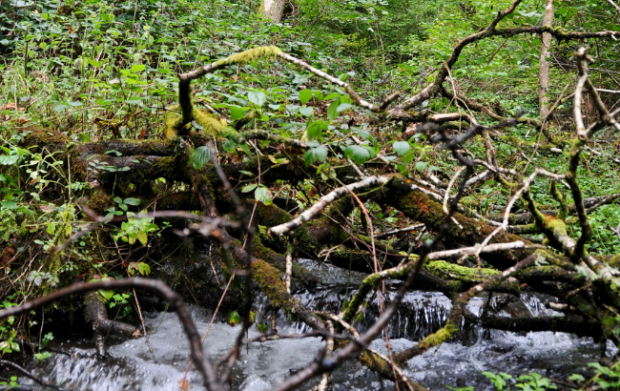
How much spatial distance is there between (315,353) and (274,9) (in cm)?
715

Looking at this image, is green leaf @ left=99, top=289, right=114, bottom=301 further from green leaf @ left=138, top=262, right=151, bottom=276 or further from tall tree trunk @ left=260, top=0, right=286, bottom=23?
tall tree trunk @ left=260, top=0, right=286, bottom=23

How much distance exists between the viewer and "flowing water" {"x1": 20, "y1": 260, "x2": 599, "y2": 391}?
2984mm

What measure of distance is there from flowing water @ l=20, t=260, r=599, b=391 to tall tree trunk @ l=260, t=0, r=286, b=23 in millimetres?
6189

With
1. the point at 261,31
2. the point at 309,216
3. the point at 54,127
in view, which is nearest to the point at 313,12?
the point at 261,31

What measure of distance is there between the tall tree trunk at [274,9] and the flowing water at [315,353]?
6189mm

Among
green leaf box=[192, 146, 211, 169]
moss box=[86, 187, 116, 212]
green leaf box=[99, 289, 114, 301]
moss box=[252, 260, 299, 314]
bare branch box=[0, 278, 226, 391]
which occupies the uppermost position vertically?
bare branch box=[0, 278, 226, 391]

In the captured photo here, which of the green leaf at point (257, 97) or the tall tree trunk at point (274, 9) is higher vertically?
the tall tree trunk at point (274, 9)

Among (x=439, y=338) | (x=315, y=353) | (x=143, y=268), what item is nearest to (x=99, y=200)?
(x=143, y=268)

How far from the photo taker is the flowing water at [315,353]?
2984mm

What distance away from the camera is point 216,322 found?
12.8ft

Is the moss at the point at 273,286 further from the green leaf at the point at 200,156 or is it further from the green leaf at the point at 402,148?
the green leaf at the point at 402,148

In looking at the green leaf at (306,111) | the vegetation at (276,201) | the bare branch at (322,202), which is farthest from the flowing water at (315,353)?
the green leaf at (306,111)

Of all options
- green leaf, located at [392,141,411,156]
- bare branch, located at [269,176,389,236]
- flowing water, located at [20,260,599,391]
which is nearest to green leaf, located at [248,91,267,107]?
bare branch, located at [269,176,389,236]

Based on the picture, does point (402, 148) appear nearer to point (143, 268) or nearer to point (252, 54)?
point (252, 54)
